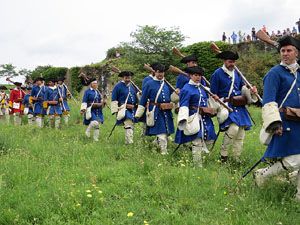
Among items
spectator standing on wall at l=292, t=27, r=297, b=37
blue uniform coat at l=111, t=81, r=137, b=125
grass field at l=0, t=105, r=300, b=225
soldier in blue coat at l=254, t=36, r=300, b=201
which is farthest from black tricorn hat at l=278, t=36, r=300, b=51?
spectator standing on wall at l=292, t=27, r=297, b=37

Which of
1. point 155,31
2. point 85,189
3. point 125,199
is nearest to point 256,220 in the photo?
point 125,199

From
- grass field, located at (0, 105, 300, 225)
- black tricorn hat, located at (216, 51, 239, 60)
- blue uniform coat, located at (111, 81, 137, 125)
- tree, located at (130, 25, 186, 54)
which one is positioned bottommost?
grass field, located at (0, 105, 300, 225)

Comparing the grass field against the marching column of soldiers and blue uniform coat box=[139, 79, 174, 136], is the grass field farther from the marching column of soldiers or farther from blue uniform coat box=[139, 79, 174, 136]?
blue uniform coat box=[139, 79, 174, 136]

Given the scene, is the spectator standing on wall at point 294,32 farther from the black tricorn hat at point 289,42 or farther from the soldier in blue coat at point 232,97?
the black tricorn hat at point 289,42

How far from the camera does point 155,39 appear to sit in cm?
2552

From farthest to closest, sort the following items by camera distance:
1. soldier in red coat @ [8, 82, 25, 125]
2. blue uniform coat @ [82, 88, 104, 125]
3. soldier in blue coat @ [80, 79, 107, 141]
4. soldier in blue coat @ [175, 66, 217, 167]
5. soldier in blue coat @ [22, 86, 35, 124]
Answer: soldier in red coat @ [8, 82, 25, 125], soldier in blue coat @ [22, 86, 35, 124], blue uniform coat @ [82, 88, 104, 125], soldier in blue coat @ [80, 79, 107, 141], soldier in blue coat @ [175, 66, 217, 167]

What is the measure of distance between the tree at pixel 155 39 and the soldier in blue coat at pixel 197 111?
784 inches

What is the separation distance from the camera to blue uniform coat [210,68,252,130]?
588 centimetres

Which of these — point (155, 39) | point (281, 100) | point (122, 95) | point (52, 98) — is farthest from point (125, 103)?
point (155, 39)

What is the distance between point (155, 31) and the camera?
2564 centimetres

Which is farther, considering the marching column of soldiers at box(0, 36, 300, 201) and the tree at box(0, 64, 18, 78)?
the tree at box(0, 64, 18, 78)

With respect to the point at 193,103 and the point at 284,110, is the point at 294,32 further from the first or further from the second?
the point at 284,110

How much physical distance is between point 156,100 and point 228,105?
1786mm

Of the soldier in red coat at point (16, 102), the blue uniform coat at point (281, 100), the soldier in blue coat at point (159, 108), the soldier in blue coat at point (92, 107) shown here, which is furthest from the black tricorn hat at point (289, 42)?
the soldier in red coat at point (16, 102)
